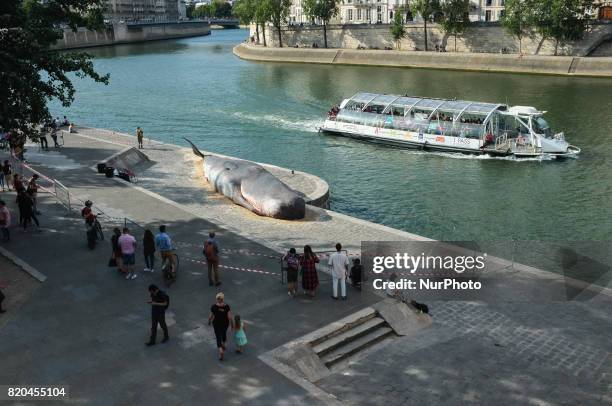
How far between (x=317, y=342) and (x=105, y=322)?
5184 mm

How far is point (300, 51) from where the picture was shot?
115562mm

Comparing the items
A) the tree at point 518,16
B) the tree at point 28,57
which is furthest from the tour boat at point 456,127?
the tree at point 518,16

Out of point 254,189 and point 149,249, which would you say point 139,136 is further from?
point 149,249

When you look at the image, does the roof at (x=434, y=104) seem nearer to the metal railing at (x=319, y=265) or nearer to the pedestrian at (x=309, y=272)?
the metal railing at (x=319, y=265)

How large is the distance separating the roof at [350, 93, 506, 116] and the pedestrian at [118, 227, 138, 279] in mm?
32043

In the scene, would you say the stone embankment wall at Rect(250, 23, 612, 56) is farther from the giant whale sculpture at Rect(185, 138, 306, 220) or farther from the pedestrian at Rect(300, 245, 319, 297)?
the pedestrian at Rect(300, 245, 319, 297)

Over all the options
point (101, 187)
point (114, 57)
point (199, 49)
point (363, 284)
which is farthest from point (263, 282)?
point (199, 49)

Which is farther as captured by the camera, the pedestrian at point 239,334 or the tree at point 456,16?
the tree at point 456,16

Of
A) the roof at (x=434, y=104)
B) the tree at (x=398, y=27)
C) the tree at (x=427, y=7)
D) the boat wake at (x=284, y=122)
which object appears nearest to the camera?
the roof at (x=434, y=104)

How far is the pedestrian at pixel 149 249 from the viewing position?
1736cm

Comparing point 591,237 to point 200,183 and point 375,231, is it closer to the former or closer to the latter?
point 375,231

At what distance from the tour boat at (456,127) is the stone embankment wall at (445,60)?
138ft

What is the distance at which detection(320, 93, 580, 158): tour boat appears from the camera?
4262 cm

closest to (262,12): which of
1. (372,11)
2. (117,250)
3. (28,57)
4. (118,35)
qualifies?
(372,11)
